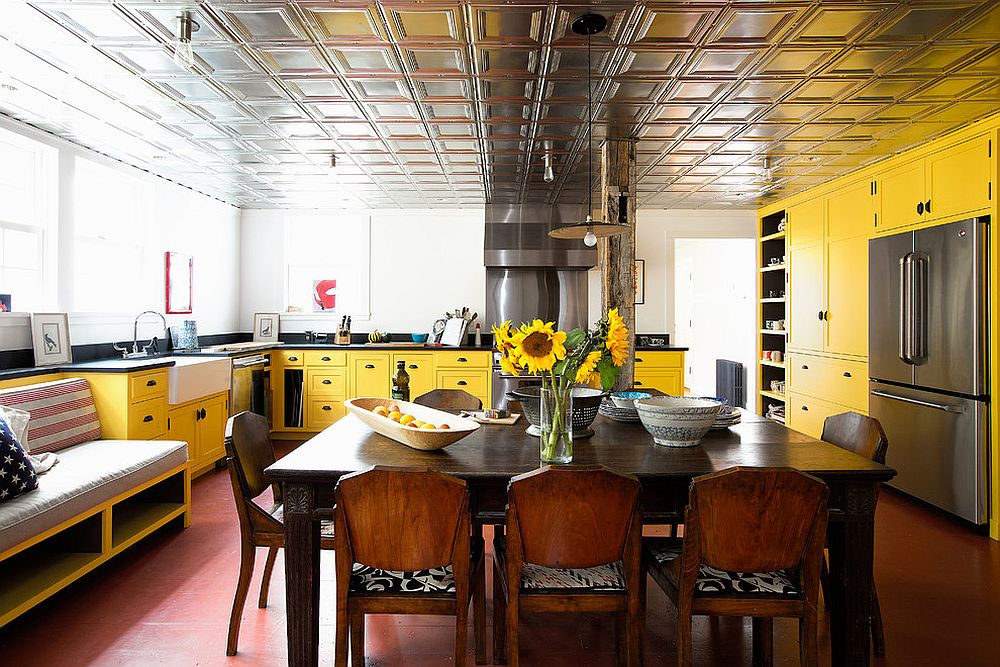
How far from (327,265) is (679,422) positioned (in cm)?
596

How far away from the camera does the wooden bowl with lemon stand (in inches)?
89.4

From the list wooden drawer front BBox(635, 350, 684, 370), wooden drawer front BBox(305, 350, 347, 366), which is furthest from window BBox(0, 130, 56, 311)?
wooden drawer front BBox(635, 350, 684, 370)

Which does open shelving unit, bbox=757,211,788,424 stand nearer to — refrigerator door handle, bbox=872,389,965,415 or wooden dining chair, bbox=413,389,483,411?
refrigerator door handle, bbox=872,389,965,415

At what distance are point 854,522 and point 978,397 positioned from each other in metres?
2.69

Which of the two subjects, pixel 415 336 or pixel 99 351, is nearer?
pixel 99 351

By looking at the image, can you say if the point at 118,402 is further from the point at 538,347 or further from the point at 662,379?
the point at 662,379

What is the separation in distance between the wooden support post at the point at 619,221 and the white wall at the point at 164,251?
4.00m

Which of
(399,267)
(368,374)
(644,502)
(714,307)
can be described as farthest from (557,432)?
(714,307)

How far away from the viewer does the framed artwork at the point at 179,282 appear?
233 inches

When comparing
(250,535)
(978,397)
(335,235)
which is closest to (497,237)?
(335,235)

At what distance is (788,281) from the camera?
661cm

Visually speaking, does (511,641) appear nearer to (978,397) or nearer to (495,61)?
(495,61)

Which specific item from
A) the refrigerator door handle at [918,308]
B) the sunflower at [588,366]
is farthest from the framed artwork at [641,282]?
the sunflower at [588,366]

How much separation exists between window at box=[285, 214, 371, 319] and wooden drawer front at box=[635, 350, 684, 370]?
3.24 metres
